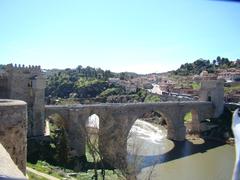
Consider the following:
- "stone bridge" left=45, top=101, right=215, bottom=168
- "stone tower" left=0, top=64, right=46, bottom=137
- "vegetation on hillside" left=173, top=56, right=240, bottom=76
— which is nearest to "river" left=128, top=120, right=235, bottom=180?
"stone bridge" left=45, top=101, right=215, bottom=168

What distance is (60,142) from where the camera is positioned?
1742 centimetres

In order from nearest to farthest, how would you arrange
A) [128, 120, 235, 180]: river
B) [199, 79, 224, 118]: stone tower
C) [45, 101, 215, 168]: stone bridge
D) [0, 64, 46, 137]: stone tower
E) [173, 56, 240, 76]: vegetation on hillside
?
[128, 120, 235, 180]: river
[0, 64, 46, 137]: stone tower
[45, 101, 215, 168]: stone bridge
[199, 79, 224, 118]: stone tower
[173, 56, 240, 76]: vegetation on hillside

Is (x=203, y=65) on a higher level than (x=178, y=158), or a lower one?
higher

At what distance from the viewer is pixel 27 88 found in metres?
17.9

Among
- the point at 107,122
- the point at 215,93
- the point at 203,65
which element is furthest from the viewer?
the point at 203,65

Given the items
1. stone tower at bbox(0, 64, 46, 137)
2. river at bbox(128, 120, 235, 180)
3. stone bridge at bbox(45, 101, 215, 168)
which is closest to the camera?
river at bbox(128, 120, 235, 180)

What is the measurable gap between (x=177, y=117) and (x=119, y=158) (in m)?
10.4

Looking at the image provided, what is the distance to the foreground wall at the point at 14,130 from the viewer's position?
541 centimetres

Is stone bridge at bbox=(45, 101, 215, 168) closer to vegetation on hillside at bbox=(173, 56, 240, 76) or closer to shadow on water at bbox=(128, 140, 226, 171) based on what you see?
shadow on water at bbox=(128, 140, 226, 171)

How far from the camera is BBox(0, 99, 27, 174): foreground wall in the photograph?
5414 mm

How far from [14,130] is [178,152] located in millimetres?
18356

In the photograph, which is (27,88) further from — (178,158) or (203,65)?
(203,65)

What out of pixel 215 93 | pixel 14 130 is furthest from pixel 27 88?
pixel 215 93

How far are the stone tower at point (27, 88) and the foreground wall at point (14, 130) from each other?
38.4ft
